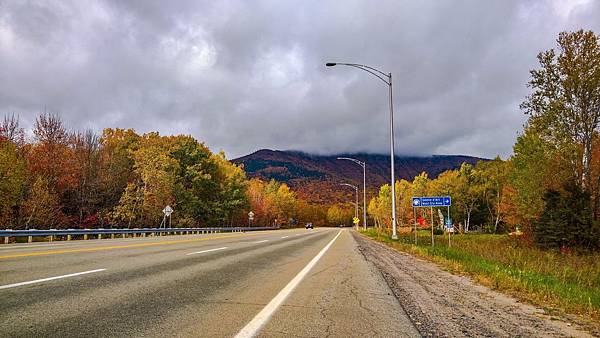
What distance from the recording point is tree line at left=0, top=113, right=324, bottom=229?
32.8 m

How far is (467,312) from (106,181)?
48.6m

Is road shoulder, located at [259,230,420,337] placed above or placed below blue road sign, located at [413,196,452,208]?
below

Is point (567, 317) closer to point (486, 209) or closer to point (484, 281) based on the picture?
point (484, 281)

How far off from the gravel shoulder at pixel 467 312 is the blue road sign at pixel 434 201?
12613 millimetres

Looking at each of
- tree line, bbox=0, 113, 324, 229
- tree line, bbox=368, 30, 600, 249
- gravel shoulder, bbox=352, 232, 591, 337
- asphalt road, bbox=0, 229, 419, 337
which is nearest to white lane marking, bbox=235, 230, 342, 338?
asphalt road, bbox=0, 229, 419, 337

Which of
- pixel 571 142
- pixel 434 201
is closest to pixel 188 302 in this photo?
pixel 434 201

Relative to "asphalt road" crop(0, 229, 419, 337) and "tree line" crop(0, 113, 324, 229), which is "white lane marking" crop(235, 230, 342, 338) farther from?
"tree line" crop(0, 113, 324, 229)

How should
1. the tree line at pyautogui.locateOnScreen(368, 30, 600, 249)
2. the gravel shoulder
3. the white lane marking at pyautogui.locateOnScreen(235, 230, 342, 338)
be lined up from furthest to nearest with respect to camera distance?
1. the tree line at pyautogui.locateOnScreen(368, 30, 600, 249)
2. the gravel shoulder
3. the white lane marking at pyautogui.locateOnScreen(235, 230, 342, 338)

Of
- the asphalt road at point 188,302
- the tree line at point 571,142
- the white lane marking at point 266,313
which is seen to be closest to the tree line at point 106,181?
the asphalt road at point 188,302

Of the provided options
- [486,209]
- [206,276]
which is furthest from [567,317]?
[486,209]

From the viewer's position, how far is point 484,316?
536cm

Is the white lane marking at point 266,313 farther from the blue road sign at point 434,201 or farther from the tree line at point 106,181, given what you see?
the tree line at point 106,181

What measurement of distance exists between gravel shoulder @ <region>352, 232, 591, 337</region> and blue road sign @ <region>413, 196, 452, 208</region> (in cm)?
1261

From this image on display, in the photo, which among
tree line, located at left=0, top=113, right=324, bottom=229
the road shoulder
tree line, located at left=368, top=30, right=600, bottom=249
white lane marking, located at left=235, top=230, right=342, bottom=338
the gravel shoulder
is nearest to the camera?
white lane marking, located at left=235, top=230, right=342, bottom=338
